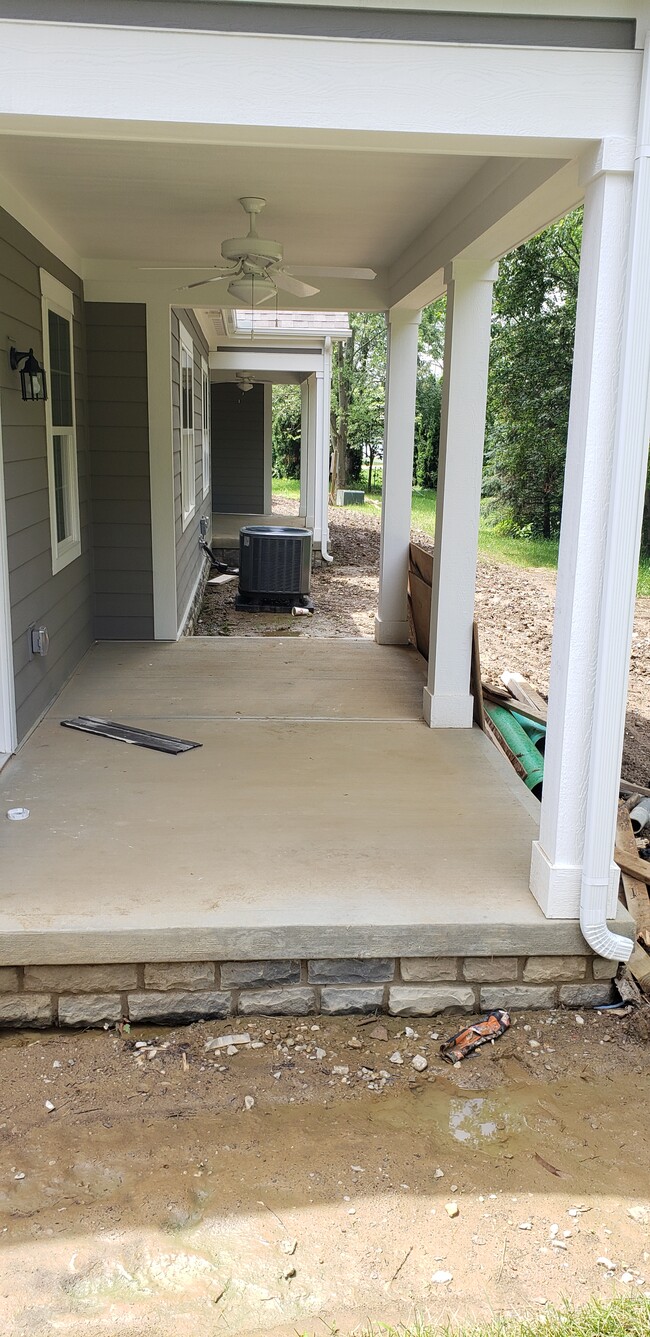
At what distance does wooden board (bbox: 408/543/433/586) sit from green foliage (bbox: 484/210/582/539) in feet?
32.6

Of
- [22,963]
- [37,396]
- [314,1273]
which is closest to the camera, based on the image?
[314,1273]

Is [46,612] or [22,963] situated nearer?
[22,963]

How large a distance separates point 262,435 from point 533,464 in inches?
187

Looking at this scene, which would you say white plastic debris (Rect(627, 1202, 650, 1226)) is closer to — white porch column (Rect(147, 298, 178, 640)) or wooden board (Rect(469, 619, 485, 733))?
wooden board (Rect(469, 619, 485, 733))

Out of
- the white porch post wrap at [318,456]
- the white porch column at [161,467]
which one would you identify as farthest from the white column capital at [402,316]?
the white porch post wrap at [318,456]

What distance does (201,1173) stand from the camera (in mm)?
2408

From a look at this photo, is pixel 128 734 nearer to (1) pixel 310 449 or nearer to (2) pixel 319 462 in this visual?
(2) pixel 319 462

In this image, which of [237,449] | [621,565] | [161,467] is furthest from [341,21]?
[237,449]

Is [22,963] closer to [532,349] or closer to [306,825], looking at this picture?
[306,825]

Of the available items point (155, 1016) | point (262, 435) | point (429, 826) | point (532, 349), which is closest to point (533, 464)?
point (532, 349)

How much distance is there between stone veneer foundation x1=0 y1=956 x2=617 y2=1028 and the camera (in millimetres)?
2963

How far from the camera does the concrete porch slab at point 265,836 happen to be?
300 centimetres

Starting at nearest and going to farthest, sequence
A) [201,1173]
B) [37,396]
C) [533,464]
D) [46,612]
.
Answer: [201,1173]
[37,396]
[46,612]
[533,464]

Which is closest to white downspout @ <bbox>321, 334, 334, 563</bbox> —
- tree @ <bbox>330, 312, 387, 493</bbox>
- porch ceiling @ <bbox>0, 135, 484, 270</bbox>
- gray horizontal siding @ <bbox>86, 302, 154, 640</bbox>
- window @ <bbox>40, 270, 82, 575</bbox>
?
gray horizontal siding @ <bbox>86, 302, 154, 640</bbox>
